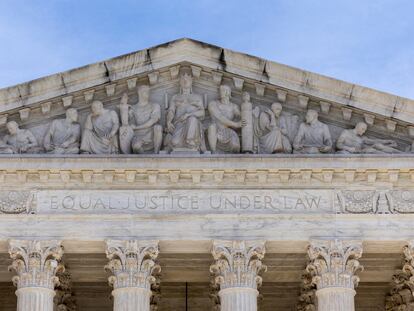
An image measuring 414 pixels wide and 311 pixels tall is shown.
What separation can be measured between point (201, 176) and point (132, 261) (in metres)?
3.03

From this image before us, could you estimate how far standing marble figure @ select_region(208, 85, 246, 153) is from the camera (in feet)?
133

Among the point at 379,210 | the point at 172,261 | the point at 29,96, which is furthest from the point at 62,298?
the point at 379,210

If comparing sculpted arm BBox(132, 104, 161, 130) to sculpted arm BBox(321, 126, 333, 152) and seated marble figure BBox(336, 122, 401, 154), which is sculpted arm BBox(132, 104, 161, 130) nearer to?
sculpted arm BBox(321, 126, 333, 152)

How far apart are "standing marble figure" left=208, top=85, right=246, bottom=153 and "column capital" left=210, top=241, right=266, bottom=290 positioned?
2752 millimetres

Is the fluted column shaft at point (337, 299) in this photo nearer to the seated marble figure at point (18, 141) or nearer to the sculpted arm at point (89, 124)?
the sculpted arm at point (89, 124)

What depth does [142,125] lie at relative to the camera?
1601 inches

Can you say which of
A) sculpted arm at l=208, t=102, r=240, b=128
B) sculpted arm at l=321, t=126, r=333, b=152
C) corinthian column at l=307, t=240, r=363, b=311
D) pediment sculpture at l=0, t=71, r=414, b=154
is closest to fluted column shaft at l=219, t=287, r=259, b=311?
corinthian column at l=307, t=240, r=363, b=311

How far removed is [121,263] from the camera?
3928cm

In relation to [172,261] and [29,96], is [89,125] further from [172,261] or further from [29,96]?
[172,261]

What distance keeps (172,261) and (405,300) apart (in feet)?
23.1

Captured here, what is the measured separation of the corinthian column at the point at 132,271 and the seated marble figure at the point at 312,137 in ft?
16.1

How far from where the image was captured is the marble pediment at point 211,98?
40500 mm

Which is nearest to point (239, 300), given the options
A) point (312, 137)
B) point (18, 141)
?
point (312, 137)

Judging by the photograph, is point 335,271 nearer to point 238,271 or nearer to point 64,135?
point 238,271
